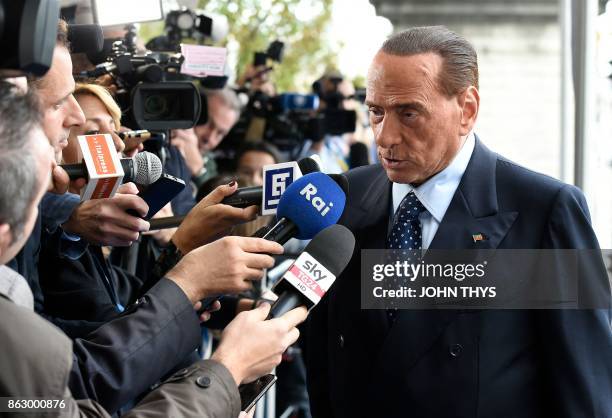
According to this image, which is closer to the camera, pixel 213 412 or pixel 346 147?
pixel 213 412

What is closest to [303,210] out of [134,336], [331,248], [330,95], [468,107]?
[331,248]

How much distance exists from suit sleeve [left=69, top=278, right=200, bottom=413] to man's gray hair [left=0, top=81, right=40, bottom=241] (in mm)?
453

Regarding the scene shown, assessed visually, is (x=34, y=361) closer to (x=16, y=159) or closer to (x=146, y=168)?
(x=16, y=159)

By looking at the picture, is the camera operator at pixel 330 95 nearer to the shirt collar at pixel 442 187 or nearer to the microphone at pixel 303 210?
the shirt collar at pixel 442 187

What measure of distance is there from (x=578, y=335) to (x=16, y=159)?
1.43 metres

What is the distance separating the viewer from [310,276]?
1.95 metres

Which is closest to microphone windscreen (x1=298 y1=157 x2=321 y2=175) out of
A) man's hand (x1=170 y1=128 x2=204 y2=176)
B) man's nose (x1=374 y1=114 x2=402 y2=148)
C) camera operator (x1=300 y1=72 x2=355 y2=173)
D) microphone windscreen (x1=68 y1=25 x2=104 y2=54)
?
man's nose (x1=374 y1=114 x2=402 y2=148)

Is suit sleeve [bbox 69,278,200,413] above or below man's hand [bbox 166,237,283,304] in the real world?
below

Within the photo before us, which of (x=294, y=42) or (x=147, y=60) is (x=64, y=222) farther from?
(x=294, y=42)

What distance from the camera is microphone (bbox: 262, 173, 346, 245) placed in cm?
209

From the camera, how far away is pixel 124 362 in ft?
6.35

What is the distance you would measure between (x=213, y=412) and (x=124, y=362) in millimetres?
264

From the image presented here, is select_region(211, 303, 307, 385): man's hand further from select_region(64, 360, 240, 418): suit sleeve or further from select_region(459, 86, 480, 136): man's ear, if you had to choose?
select_region(459, 86, 480, 136): man's ear

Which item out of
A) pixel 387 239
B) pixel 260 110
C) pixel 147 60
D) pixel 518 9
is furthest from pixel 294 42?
pixel 387 239
